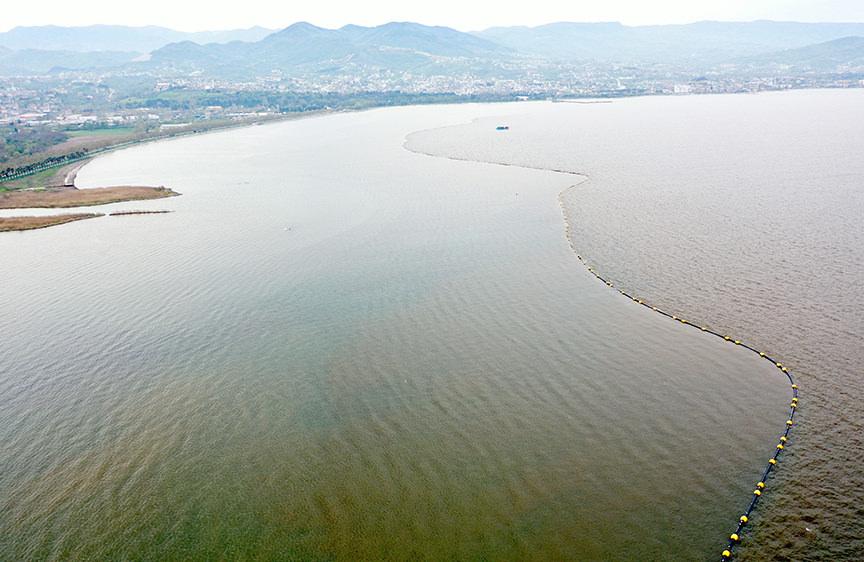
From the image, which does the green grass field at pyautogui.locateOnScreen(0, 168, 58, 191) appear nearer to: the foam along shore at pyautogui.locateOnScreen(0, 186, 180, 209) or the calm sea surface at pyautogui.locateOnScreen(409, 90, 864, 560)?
the foam along shore at pyautogui.locateOnScreen(0, 186, 180, 209)

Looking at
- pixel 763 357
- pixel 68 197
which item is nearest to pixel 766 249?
pixel 763 357

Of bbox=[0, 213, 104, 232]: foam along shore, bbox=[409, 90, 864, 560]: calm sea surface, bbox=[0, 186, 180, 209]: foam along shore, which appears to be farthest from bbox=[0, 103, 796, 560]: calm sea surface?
bbox=[0, 186, 180, 209]: foam along shore

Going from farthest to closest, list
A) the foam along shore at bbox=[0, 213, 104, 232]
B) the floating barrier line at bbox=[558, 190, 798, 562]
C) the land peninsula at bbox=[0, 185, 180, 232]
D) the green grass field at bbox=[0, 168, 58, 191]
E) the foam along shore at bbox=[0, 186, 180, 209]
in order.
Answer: the green grass field at bbox=[0, 168, 58, 191] → the foam along shore at bbox=[0, 186, 180, 209] → the land peninsula at bbox=[0, 185, 180, 232] → the foam along shore at bbox=[0, 213, 104, 232] → the floating barrier line at bbox=[558, 190, 798, 562]

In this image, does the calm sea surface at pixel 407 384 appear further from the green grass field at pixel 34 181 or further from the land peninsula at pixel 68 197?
the green grass field at pixel 34 181

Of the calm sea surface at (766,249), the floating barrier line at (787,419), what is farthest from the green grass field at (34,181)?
the floating barrier line at (787,419)

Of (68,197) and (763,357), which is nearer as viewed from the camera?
(763,357)

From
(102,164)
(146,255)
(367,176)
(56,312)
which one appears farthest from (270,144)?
(56,312)

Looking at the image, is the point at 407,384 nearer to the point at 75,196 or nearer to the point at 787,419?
the point at 787,419
